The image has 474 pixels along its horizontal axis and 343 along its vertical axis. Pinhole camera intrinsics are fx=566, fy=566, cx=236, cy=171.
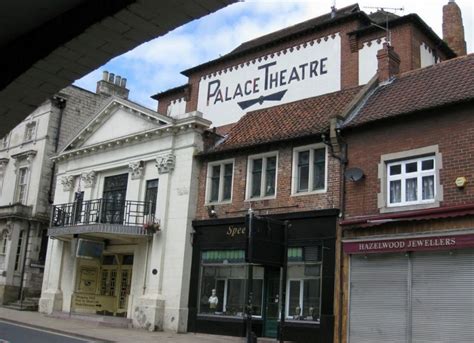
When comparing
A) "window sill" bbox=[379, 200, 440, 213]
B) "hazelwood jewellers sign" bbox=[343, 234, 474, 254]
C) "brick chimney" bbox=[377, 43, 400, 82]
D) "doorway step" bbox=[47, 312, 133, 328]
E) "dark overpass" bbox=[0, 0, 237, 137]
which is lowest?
"doorway step" bbox=[47, 312, 133, 328]

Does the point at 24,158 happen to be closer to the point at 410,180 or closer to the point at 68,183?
the point at 68,183

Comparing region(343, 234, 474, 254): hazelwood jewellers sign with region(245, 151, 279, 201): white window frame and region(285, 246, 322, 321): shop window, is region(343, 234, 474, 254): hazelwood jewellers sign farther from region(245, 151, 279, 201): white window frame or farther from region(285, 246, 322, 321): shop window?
region(245, 151, 279, 201): white window frame

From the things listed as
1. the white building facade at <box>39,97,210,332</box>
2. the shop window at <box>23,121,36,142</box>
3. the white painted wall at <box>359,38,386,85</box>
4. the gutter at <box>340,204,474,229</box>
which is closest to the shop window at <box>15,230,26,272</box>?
the white building facade at <box>39,97,210,332</box>

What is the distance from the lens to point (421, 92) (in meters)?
17.2

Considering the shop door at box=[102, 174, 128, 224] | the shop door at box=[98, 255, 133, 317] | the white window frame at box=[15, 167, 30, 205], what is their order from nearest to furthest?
the shop door at box=[102, 174, 128, 224] < the shop door at box=[98, 255, 133, 317] < the white window frame at box=[15, 167, 30, 205]

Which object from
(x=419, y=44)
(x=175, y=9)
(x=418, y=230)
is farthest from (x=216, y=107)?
(x=175, y=9)

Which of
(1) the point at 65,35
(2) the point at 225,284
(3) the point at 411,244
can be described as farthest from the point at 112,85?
(1) the point at 65,35

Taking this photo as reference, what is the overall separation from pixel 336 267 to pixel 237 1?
1551 centimetres

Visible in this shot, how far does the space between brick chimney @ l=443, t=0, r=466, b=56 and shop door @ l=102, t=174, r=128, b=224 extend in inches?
624

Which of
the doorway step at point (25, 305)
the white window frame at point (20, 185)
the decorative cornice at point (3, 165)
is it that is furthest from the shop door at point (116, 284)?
the decorative cornice at point (3, 165)

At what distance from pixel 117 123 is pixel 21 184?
11861mm

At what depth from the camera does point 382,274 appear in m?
15.9

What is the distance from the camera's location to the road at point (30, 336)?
56.2 feet

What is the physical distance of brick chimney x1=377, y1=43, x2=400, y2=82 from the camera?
19797mm
